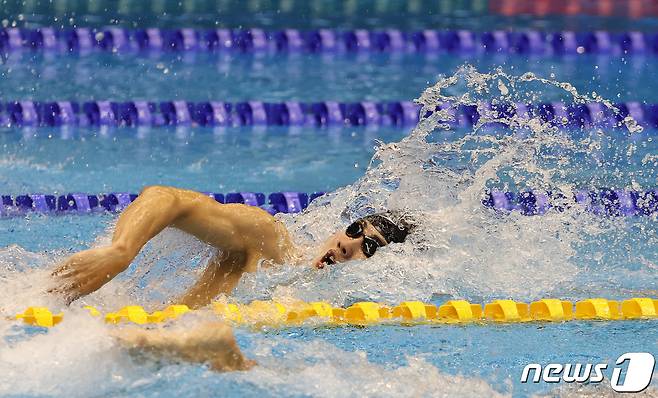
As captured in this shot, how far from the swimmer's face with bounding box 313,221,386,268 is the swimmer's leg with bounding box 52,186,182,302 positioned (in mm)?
471

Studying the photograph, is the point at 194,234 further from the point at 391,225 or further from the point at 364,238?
the point at 391,225

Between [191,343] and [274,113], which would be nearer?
[191,343]

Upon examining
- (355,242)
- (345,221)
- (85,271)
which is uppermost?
(85,271)

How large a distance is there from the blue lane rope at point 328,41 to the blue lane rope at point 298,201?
2.16m

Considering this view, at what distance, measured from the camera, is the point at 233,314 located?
3.06 metres

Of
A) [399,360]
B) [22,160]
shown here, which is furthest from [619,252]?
[22,160]

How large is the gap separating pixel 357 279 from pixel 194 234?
514mm

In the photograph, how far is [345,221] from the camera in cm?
370

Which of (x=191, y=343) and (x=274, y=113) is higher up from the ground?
(x=191, y=343)

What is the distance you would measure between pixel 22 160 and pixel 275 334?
89.9 inches

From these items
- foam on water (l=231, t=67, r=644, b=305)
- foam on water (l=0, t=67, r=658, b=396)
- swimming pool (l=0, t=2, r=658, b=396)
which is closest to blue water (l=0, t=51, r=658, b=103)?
swimming pool (l=0, t=2, r=658, b=396)

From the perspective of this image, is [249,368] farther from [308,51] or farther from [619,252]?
[308,51]

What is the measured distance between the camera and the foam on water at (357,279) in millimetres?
2465

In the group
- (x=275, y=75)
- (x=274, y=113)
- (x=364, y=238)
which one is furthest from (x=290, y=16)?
(x=364, y=238)
